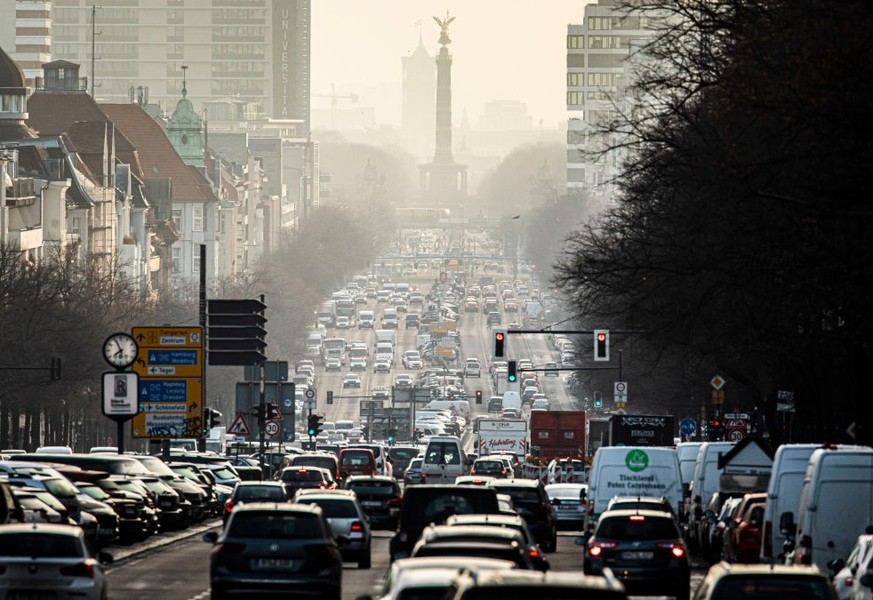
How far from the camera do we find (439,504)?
34.1 m

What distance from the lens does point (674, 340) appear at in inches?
2279

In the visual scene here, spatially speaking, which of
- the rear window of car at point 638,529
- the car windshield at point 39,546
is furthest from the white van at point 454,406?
the car windshield at point 39,546

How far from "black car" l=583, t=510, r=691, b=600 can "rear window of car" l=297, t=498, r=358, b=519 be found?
6.82 meters

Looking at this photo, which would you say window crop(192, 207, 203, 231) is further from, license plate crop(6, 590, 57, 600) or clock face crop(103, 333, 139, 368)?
license plate crop(6, 590, 57, 600)

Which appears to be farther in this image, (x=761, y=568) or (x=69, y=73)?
(x=69, y=73)

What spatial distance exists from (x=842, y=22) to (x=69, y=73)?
151983 mm

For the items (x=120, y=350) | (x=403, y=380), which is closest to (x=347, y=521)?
(x=120, y=350)

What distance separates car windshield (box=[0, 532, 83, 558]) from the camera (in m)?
26.2

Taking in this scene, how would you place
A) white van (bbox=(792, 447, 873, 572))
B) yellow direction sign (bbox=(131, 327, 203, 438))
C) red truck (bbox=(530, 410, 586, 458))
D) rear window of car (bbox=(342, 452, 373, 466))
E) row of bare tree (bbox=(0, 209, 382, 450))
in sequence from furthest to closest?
red truck (bbox=(530, 410, 586, 458)) < row of bare tree (bbox=(0, 209, 382, 450)) < rear window of car (bbox=(342, 452, 373, 466)) < yellow direction sign (bbox=(131, 327, 203, 438)) < white van (bbox=(792, 447, 873, 572))

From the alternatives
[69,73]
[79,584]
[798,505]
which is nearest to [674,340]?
[798,505]

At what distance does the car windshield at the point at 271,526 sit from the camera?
2898cm

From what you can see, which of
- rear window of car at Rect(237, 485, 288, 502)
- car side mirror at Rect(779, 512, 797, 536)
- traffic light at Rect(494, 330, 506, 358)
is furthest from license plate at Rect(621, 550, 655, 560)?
traffic light at Rect(494, 330, 506, 358)

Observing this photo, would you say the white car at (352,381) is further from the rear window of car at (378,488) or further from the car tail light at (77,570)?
the car tail light at (77,570)

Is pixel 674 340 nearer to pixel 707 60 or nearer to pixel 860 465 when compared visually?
pixel 707 60
